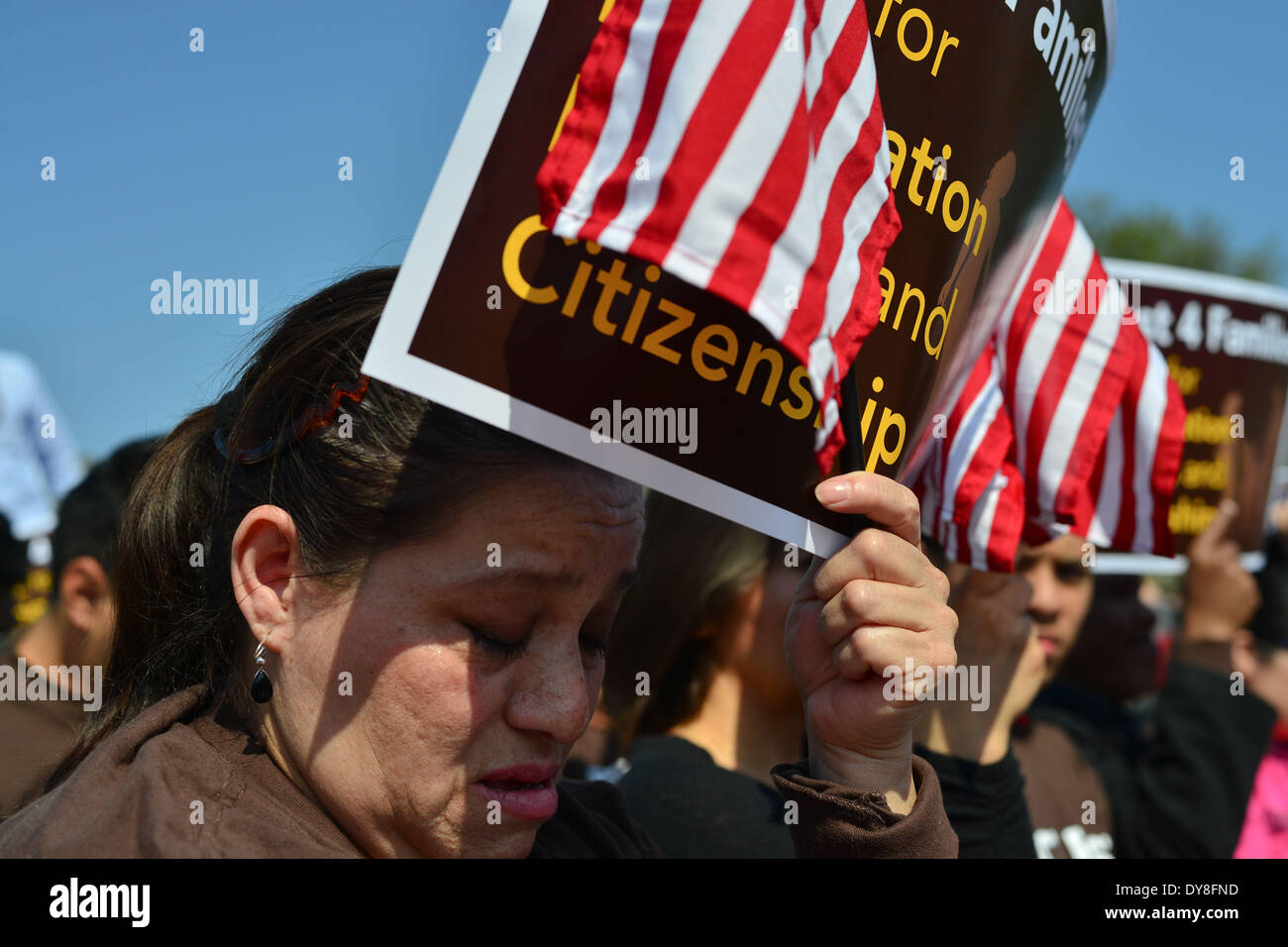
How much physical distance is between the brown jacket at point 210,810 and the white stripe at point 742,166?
94 centimetres

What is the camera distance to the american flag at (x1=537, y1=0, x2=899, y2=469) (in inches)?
54.5

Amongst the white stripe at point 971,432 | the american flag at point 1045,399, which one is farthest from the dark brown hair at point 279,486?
the american flag at point 1045,399

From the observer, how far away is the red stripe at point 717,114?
4.56 ft

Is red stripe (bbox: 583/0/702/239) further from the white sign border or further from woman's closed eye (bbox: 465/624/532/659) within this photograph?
woman's closed eye (bbox: 465/624/532/659)

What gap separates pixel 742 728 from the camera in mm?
3248

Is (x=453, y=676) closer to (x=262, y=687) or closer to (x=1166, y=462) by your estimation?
(x=262, y=687)

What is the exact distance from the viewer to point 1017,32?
5.94 ft

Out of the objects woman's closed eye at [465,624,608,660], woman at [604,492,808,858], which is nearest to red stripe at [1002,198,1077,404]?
woman at [604,492,808,858]

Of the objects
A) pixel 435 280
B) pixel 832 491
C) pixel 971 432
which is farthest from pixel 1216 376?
pixel 435 280

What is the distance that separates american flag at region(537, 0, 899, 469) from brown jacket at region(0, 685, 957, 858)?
77 centimetres
